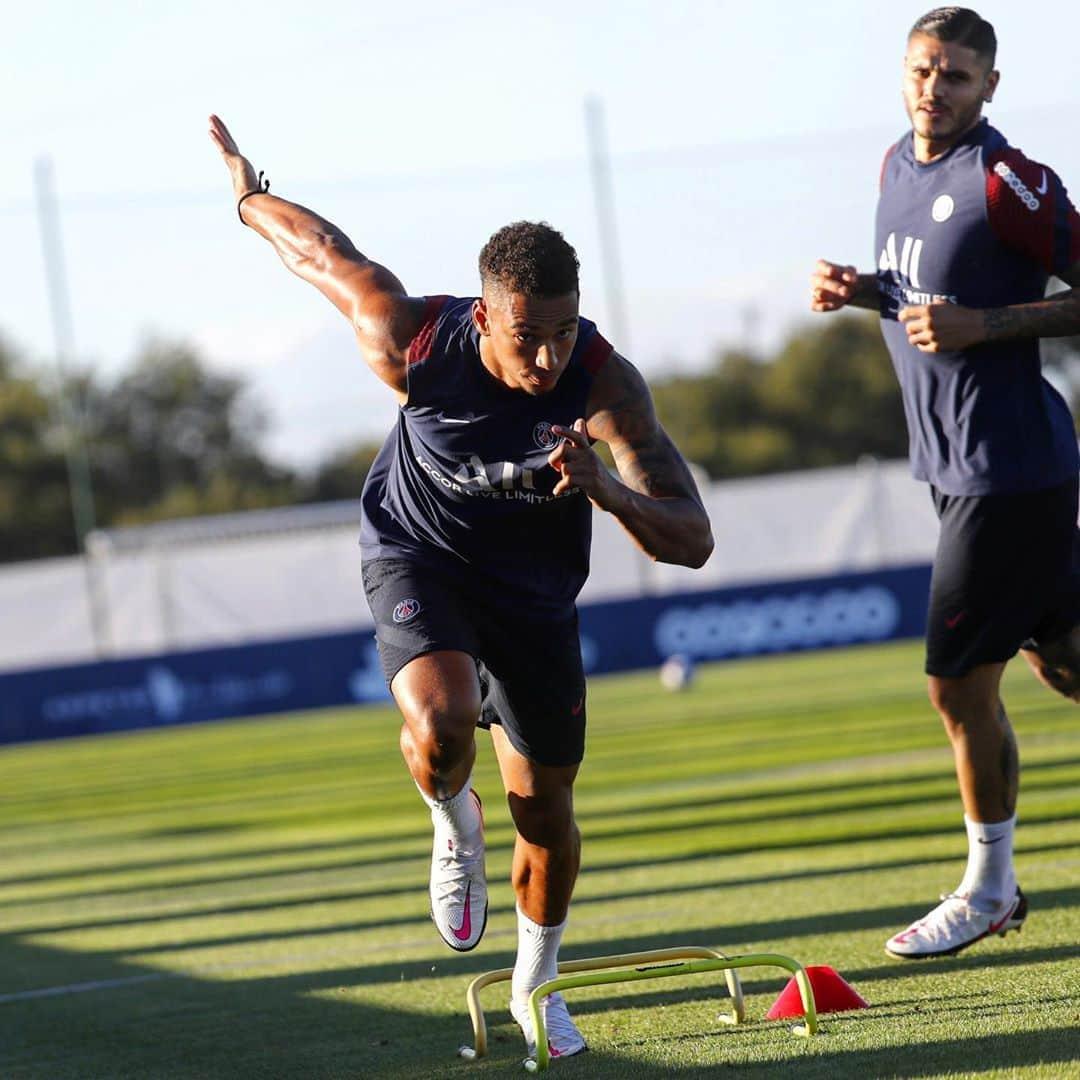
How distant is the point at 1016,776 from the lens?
606cm

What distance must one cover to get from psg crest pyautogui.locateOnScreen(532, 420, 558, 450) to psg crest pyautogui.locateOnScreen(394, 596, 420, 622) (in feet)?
1.88

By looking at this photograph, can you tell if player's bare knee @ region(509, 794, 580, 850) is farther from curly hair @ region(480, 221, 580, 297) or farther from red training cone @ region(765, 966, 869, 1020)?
curly hair @ region(480, 221, 580, 297)

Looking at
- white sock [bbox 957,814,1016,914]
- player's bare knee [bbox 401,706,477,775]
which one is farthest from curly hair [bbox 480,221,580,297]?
white sock [bbox 957,814,1016,914]

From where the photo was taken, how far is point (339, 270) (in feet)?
18.5

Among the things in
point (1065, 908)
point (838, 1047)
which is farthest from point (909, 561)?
point (838, 1047)

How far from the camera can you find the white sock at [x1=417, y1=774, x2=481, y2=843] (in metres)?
5.15

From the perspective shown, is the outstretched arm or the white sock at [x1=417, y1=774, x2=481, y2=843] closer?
the white sock at [x1=417, y1=774, x2=481, y2=843]

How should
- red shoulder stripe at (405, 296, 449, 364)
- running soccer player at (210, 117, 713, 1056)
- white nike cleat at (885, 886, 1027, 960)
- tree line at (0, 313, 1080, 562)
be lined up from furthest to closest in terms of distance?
tree line at (0, 313, 1080, 562), white nike cleat at (885, 886, 1027, 960), red shoulder stripe at (405, 296, 449, 364), running soccer player at (210, 117, 713, 1056)

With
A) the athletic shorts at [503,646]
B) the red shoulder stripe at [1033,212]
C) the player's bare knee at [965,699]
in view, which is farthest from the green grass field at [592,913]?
the red shoulder stripe at [1033,212]

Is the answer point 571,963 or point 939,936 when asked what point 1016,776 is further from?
point 571,963

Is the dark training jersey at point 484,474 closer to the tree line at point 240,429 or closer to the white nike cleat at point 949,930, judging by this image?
the white nike cleat at point 949,930

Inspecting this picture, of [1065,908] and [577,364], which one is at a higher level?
[577,364]

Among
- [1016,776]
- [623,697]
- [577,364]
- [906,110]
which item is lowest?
[623,697]

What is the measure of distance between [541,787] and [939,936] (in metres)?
1.41
